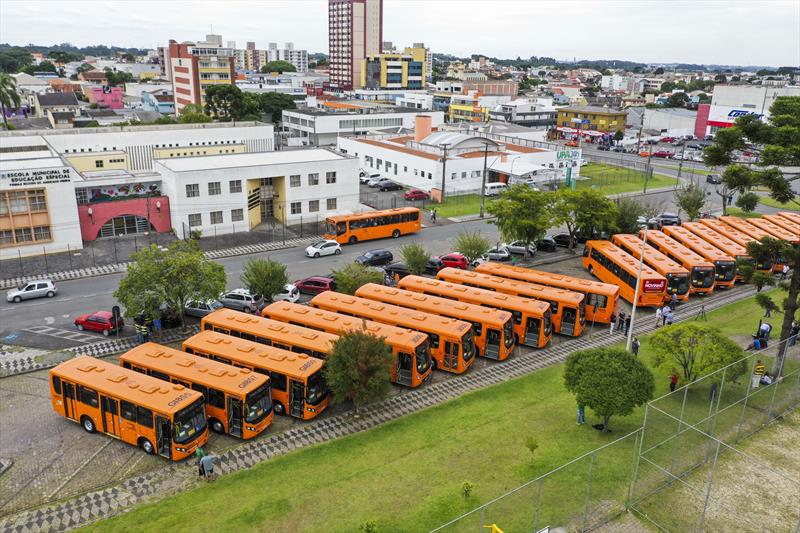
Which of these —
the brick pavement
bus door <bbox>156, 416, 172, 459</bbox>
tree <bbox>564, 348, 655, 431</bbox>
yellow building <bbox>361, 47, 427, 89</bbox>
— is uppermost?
yellow building <bbox>361, 47, 427, 89</bbox>

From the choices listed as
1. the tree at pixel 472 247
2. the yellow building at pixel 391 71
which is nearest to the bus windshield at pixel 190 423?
the tree at pixel 472 247

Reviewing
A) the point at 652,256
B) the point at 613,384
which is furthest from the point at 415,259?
the point at 613,384

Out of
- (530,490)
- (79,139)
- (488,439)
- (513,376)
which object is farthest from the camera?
(79,139)

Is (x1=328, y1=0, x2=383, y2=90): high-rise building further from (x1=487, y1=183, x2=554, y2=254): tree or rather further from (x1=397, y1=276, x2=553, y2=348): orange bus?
(x1=397, y1=276, x2=553, y2=348): orange bus

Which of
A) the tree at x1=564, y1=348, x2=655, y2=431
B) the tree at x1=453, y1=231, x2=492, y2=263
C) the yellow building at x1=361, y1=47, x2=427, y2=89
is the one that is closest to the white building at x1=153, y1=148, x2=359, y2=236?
the tree at x1=453, y1=231, x2=492, y2=263

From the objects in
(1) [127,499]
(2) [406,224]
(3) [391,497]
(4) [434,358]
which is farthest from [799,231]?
(1) [127,499]

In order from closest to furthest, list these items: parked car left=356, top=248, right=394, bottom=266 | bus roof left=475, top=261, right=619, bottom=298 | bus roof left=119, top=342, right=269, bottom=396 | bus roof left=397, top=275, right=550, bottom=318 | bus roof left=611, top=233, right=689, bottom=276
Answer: bus roof left=119, top=342, right=269, bottom=396, bus roof left=397, top=275, right=550, bottom=318, bus roof left=475, top=261, right=619, bottom=298, bus roof left=611, top=233, right=689, bottom=276, parked car left=356, top=248, right=394, bottom=266

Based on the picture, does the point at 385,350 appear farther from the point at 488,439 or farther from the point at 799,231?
the point at 799,231

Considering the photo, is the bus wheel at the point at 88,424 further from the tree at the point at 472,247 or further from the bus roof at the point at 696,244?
the bus roof at the point at 696,244

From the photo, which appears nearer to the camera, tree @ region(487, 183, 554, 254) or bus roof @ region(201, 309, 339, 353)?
bus roof @ region(201, 309, 339, 353)
